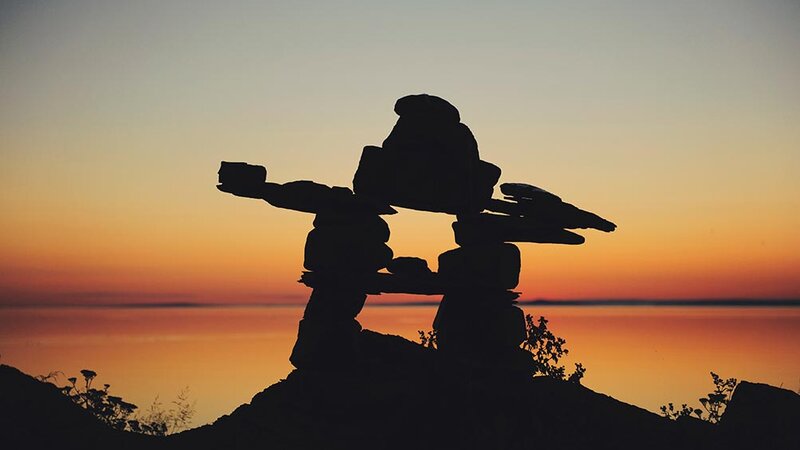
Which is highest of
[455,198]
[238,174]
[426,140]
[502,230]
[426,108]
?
[426,108]

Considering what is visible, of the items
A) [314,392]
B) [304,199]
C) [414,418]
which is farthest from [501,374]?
[304,199]

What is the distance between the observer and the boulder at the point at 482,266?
22.4 meters

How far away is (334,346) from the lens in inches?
824

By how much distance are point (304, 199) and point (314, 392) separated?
439 cm

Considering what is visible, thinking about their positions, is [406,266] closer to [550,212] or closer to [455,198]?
[455,198]

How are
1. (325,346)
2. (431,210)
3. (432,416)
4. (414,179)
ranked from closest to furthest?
(432,416)
(325,346)
(414,179)
(431,210)

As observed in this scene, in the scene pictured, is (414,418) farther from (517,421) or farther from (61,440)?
(61,440)

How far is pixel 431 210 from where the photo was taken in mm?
21969

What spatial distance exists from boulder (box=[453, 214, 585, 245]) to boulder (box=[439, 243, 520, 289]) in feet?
0.74

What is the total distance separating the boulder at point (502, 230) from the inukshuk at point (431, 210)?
2 centimetres

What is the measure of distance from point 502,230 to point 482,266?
3.44 ft

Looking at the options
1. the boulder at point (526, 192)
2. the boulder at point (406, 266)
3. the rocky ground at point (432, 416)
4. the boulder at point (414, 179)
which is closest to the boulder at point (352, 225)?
the boulder at point (414, 179)

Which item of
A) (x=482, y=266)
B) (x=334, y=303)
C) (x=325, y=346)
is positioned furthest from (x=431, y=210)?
(x=325, y=346)

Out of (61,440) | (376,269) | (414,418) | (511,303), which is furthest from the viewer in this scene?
(511,303)
